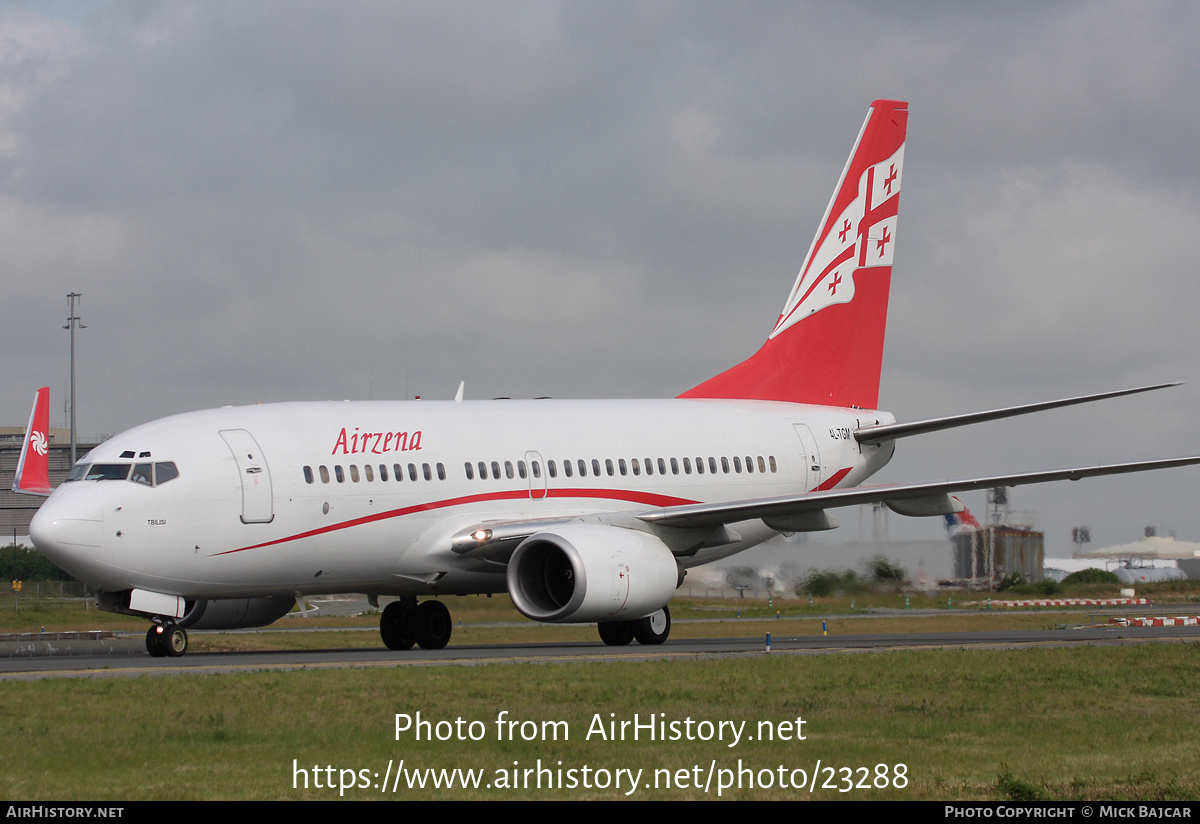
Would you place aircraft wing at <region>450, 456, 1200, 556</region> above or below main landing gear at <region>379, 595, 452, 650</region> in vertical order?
above

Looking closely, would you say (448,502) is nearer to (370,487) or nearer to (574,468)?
(370,487)

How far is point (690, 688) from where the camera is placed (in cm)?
1538

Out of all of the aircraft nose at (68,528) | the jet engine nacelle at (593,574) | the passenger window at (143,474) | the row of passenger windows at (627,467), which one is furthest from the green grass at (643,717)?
the row of passenger windows at (627,467)

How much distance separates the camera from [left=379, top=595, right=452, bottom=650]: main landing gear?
24578mm

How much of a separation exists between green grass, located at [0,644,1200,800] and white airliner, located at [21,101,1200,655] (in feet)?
13.1

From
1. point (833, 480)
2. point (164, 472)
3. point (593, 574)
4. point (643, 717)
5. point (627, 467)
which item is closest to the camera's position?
point (643, 717)

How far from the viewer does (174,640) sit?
21.9 meters

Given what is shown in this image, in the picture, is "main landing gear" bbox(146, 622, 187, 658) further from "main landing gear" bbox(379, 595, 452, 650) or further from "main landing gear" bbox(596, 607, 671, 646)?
"main landing gear" bbox(596, 607, 671, 646)

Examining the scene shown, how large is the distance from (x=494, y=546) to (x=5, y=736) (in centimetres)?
1127

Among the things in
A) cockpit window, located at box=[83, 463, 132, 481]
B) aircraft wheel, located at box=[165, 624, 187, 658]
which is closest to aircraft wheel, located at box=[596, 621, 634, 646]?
aircraft wheel, located at box=[165, 624, 187, 658]

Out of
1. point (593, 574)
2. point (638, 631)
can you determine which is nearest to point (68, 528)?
point (593, 574)

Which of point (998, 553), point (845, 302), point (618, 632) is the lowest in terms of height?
point (618, 632)

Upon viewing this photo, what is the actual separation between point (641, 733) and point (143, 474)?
11125 millimetres
